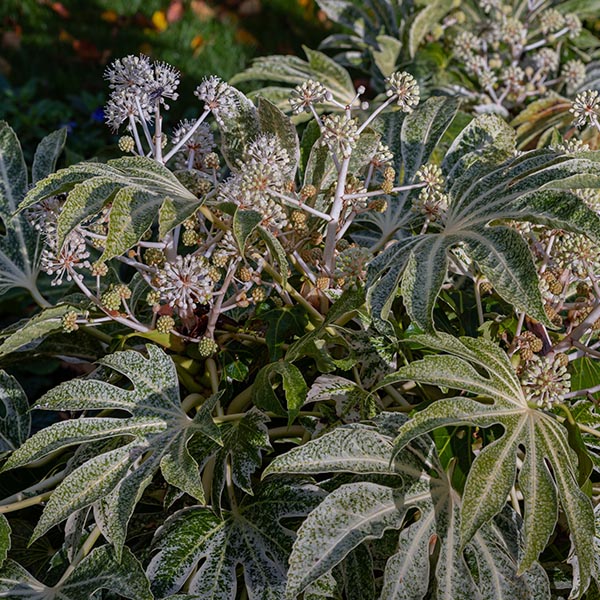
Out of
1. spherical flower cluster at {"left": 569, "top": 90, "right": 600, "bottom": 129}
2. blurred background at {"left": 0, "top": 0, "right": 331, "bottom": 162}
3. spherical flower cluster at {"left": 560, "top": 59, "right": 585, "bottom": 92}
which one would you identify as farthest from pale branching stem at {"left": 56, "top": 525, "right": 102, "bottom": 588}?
blurred background at {"left": 0, "top": 0, "right": 331, "bottom": 162}

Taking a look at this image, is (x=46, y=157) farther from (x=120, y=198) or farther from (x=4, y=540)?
(x=4, y=540)

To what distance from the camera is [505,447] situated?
3.15 feet

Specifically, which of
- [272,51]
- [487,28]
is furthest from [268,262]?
[272,51]

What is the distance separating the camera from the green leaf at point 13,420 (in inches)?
48.6

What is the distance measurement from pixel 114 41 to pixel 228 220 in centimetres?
242

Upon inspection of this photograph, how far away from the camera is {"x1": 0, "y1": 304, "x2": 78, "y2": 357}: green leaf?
112 centimetres

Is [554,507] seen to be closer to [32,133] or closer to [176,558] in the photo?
[176,558]

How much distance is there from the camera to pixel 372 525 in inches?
38.1

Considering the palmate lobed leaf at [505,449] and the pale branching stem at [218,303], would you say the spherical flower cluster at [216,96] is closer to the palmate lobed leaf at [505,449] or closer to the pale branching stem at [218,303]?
the pale branching stem at [218,303]

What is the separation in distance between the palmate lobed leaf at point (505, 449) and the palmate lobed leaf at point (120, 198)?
0.33 metres

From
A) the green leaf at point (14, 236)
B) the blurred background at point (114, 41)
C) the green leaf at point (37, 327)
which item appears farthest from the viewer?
the blurred background at point (114, 41)

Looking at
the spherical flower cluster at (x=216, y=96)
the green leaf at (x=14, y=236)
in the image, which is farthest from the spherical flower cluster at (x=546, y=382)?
the green leaf at (x=14, y=236)

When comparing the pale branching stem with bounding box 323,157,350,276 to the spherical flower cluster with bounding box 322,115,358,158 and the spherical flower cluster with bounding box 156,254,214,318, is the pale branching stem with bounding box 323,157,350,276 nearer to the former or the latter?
the spherical flower cluster with bounding box 322,115,358,158

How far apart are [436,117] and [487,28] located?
1.04 metres
